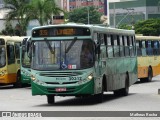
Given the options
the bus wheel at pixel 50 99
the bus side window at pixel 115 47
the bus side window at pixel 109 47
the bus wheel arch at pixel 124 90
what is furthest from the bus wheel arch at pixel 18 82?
the bus wheel at pixel 50 99

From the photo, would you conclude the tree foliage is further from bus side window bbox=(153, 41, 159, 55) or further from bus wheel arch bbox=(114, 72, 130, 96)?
bus wheel arch bbox=(114, 72, 130, 96)

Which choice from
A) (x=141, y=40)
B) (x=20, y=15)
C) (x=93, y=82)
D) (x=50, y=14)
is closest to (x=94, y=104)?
(x=93, y=82)

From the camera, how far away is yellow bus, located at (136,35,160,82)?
131ft

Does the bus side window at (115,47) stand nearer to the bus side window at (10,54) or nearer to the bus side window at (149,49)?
the bus side window at (10,54)

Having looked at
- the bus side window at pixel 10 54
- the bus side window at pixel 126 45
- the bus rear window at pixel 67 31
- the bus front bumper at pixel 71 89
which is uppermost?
the bus rear window at pixel 67 31

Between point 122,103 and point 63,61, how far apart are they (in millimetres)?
2624

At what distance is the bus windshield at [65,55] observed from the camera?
74.8ft

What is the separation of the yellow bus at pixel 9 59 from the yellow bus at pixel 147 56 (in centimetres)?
672

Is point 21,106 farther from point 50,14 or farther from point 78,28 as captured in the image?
point 50,14

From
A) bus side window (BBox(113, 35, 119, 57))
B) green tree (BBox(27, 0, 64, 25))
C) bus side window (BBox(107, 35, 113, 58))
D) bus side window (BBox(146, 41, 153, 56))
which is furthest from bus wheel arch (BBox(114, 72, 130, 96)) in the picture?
green tree (BBox(27, 0, 64, 25))

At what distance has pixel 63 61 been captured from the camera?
2280 cm

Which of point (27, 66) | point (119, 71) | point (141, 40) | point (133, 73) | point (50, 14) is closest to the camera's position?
point (119, 71)

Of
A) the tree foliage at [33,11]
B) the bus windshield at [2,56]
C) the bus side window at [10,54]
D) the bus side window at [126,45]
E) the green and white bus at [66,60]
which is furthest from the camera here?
the tree foliage at [33,11]

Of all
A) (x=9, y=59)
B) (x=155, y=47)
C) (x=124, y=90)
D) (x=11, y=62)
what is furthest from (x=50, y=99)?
(x=155, y=47)
